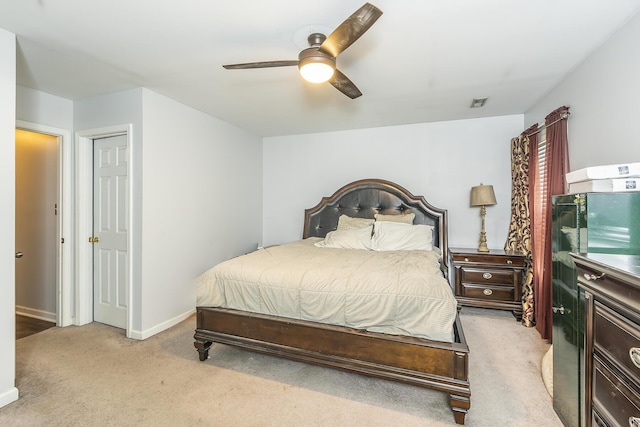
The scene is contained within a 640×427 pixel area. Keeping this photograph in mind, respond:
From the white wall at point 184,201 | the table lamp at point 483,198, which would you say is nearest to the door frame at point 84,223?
the white wall at point 184,201

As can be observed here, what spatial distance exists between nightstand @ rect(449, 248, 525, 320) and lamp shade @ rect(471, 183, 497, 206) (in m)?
0.61

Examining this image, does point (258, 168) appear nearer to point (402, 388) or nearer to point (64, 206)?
point (64, 206)

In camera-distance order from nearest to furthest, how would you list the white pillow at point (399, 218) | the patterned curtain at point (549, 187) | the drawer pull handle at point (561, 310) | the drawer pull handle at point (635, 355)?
the drawer pull handle at point (635, 355)
the drawer pull handle at point (561, 310)
the patterned curtain at point (549, 187)
the white pillow at point (399, 218)

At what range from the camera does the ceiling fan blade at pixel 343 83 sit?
204 cm

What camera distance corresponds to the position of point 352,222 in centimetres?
406

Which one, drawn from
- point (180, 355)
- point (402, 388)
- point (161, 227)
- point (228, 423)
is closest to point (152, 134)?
point (161, 227)

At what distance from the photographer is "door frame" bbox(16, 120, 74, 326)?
3193 millimetres

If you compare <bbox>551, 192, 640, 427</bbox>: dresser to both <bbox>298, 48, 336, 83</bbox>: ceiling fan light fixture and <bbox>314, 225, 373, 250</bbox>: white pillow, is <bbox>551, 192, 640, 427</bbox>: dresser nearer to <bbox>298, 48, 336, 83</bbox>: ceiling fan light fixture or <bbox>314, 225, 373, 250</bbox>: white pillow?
<bbox>298, 48, 336, 83</bbox>: ceiling fan light fixture

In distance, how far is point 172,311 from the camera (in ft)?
10.7

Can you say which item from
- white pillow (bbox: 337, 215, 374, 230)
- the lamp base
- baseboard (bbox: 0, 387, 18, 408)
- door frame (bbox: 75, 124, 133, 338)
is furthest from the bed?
door frame (bbox: 75, 124, 133, 338)

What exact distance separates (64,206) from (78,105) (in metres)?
1.15

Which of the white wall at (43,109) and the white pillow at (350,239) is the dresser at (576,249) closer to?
the white pillow at (350,239)

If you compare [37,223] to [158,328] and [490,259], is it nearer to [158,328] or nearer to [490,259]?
[158,328]

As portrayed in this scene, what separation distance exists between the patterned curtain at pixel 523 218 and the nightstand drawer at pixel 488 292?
0.49ft
